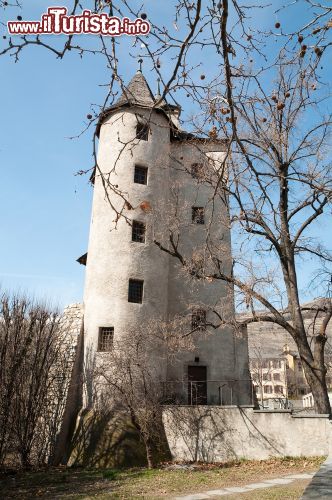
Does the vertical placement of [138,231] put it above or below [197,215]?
below

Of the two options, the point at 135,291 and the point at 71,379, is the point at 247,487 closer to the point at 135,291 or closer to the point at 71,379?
the point at 71,379

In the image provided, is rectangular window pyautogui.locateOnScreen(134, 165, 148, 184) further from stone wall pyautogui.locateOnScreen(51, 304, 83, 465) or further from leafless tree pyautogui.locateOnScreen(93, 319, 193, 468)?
leafless tree pyautogui.locateOnScreen(93, 319, 193, 468)

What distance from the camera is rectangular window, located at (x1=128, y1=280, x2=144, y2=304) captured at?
19.4 m

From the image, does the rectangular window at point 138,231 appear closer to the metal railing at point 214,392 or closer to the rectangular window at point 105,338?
the rectangular window at point 105,338

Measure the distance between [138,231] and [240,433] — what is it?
1016cm

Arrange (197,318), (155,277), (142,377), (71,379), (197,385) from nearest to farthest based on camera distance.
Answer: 1. (142,377)
2. (71,379)
3. (155,277)
4. (197,385)
5. (197,318)

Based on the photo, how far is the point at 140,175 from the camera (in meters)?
21.7

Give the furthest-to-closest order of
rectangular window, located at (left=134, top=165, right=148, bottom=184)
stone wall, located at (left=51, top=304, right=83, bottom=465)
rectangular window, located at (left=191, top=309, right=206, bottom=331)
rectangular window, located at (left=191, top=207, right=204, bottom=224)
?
rectangular window, located at (left=191, top=207, right=204, bottom=224) → rectangular window, located at (left=134, top=165, right=148, bottom=184) → rectangular window, located at (left=191, top=309, right=206, bottom=331) → stone wall, located at (left=51, top=304, right=83, bottom=465)

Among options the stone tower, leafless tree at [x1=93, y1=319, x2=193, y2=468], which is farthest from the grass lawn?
the stone tower

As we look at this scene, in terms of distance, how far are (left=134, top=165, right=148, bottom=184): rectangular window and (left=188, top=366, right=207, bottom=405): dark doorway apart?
31.4 feet

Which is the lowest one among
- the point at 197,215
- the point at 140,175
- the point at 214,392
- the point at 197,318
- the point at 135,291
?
the point at 214,392

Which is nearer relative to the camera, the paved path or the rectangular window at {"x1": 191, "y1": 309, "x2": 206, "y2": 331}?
the paved path

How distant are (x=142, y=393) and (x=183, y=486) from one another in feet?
18.0

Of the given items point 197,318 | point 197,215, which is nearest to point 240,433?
point 197,318
